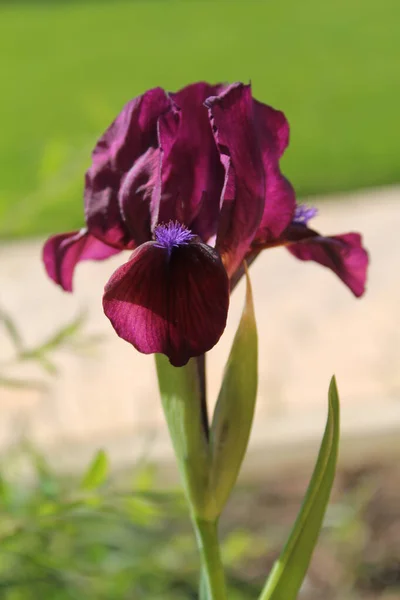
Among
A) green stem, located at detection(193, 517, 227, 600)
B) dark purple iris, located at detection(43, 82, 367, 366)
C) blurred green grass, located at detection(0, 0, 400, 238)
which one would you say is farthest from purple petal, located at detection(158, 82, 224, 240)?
blurred green grass, located at detection(0, 0, 400, 238)

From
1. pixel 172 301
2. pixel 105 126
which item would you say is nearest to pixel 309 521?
pixel 172 301

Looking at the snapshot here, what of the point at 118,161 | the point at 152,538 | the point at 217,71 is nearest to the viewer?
the point at 118,161

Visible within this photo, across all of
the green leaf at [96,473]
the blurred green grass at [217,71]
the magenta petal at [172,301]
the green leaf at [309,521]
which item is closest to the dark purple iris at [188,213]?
the magenta petal at [172,301]

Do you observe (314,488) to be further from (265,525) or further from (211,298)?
(265,525)

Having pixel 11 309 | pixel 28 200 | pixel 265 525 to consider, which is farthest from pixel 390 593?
pixel 11 309

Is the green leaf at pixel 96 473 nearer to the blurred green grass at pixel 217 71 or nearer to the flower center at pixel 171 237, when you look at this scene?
the flower center at pixel 171 237

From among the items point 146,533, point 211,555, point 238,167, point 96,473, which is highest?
point 238,167

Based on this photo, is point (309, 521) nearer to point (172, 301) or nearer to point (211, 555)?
point (211, 555)

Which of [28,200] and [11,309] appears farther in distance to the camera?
[11,309]
